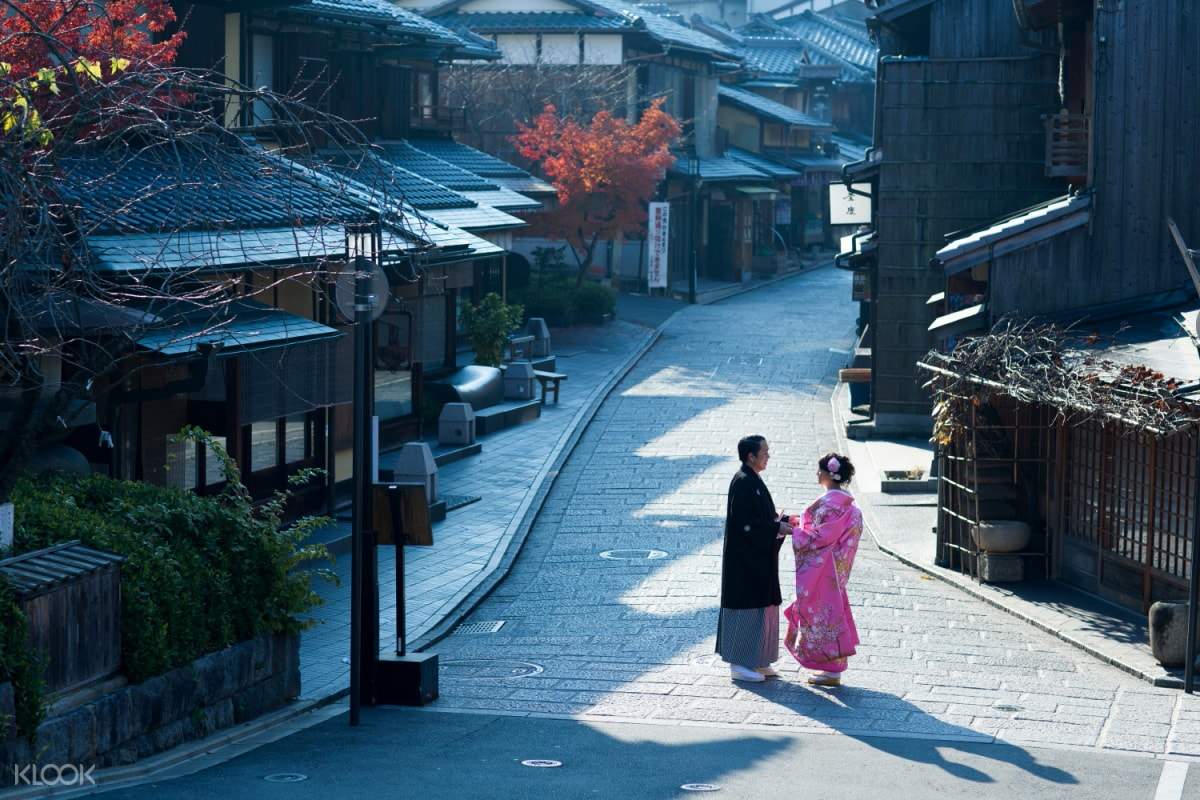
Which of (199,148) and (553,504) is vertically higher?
(199,148)

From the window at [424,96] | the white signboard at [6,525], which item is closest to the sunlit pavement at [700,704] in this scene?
the white signboard at [6,525]

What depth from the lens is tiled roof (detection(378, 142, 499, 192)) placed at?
32594 millimetres

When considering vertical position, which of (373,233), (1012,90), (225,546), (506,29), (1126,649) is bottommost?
(1126,649)

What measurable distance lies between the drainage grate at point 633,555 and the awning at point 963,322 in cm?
463

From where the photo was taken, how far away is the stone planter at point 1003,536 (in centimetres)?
1714

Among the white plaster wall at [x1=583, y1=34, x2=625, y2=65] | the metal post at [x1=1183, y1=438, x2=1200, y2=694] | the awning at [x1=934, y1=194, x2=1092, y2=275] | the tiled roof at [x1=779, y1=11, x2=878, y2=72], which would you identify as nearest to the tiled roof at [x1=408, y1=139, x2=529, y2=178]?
the white plaster wall at [x1=583, y1=34, x2=625, y2=65]

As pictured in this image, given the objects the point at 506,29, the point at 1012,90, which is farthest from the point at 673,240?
the point at 1012,90

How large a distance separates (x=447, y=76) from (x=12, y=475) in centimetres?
3370

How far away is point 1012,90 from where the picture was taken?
24.8m

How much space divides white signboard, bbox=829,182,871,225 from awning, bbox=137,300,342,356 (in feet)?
55.9

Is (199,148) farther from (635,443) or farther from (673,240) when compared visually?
(673,240)

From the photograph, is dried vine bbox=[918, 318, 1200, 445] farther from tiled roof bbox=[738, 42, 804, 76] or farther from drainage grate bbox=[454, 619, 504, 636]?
tiled roof bbox=[738, 42, 804, 76]

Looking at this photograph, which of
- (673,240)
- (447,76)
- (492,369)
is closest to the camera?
(492,369)

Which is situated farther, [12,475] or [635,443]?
→ [635,443]
